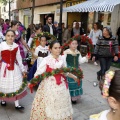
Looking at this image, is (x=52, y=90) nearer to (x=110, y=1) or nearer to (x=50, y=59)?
(x=50, y=59)

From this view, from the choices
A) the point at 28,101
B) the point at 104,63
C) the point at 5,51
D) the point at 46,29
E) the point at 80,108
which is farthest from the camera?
the point at 46,29

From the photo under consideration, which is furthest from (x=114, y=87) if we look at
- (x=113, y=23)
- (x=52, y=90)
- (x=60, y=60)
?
(x=113, y=23)

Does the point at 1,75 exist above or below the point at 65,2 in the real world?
below

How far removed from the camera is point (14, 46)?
398cm

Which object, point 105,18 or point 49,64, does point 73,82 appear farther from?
point 105,18

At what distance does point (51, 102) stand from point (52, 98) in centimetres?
6

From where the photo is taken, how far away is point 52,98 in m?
3.19

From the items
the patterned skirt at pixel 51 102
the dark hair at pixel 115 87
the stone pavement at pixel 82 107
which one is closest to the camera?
the dark hair at pixel 115 87

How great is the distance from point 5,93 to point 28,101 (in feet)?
2.52

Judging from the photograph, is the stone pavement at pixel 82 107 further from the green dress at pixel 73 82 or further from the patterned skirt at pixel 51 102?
the patterned skirt at pixel 51 102

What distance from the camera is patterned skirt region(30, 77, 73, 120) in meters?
3.17

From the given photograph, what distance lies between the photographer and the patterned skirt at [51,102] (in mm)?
3174

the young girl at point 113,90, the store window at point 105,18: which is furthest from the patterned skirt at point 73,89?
the store window at point 105,18

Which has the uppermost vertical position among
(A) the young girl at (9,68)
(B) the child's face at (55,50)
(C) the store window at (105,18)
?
(C) the store window at (105,18)
